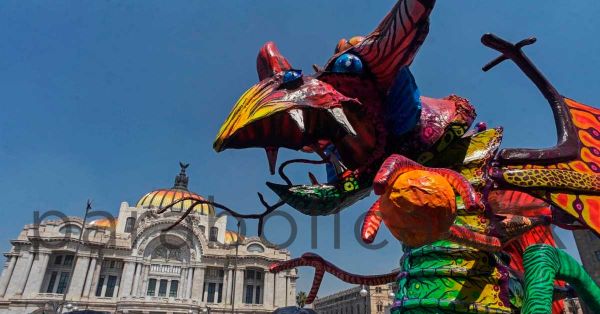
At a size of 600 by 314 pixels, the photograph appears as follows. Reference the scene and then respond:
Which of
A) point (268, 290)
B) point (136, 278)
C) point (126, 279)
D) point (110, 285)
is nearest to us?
point (126, 279)

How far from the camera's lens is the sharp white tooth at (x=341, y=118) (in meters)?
2.44

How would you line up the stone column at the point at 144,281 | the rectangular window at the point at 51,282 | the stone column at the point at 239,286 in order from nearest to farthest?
1. the stone column at the point at 144,281
2. the rectangular window at the point at 51,282
3. the stone column at the point at 239,286

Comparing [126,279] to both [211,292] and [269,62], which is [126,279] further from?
[269,62]

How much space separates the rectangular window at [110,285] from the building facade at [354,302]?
81.2 ft

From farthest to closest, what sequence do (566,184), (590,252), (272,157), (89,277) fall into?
1. (89,277)
2. (590,252)
3. (272,157)
4. (566,184)

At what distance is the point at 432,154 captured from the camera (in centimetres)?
274

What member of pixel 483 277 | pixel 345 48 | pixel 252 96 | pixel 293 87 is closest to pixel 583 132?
pixel 483 277

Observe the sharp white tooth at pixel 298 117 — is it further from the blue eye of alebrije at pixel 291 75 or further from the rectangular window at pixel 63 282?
the rectangular window at pixel 63 282

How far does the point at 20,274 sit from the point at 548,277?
4028 centimetres

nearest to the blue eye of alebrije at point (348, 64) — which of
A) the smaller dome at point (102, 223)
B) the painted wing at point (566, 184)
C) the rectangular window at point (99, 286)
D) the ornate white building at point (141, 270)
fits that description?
the painted wing at point (566, 184)

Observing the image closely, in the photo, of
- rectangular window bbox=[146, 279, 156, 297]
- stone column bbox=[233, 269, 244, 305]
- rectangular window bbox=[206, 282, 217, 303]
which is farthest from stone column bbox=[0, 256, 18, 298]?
stone column bbox=[233, 269, 244, 305]

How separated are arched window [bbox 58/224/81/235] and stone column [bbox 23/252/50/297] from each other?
228 centimetres

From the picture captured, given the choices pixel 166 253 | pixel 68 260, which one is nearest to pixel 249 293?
pixel 166 253

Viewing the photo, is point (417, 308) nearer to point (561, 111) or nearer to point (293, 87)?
point (293, 87)
